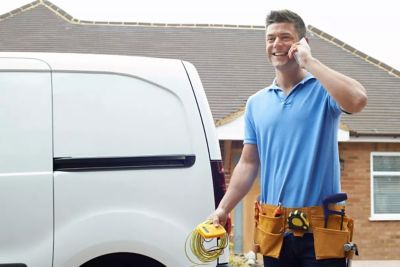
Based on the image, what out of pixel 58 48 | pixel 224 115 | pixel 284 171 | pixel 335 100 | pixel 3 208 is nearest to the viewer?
pixel 335 100

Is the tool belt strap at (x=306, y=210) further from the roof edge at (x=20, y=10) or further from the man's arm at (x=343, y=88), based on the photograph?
the roof edge at (x=20, y=10)

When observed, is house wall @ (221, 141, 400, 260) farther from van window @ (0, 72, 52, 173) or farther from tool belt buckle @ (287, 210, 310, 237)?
tool belt buckle @ (287, 210, 310, 237)

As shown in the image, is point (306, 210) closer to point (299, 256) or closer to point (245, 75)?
point (299, 256)

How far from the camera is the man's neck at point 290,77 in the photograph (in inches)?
92.4

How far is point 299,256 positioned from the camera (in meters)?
2.27

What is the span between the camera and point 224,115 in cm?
1141

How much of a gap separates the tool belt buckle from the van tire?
1.17m

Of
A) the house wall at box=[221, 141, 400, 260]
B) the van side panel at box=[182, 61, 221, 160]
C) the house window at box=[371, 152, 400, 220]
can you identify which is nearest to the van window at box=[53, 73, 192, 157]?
the van side panel at box=[182, 61, 221, 160]

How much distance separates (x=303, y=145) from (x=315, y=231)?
13.5 inches

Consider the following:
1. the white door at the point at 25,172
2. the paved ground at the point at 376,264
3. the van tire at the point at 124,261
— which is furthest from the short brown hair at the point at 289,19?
the paved ground at the point at 376,264

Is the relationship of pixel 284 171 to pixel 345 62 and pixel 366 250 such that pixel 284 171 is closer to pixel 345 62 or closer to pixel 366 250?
pixel 366 250

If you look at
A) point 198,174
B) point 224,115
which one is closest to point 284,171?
point 198,174

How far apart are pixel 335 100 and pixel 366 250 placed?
10425 mm

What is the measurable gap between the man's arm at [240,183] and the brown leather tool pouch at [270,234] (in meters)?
0.19
